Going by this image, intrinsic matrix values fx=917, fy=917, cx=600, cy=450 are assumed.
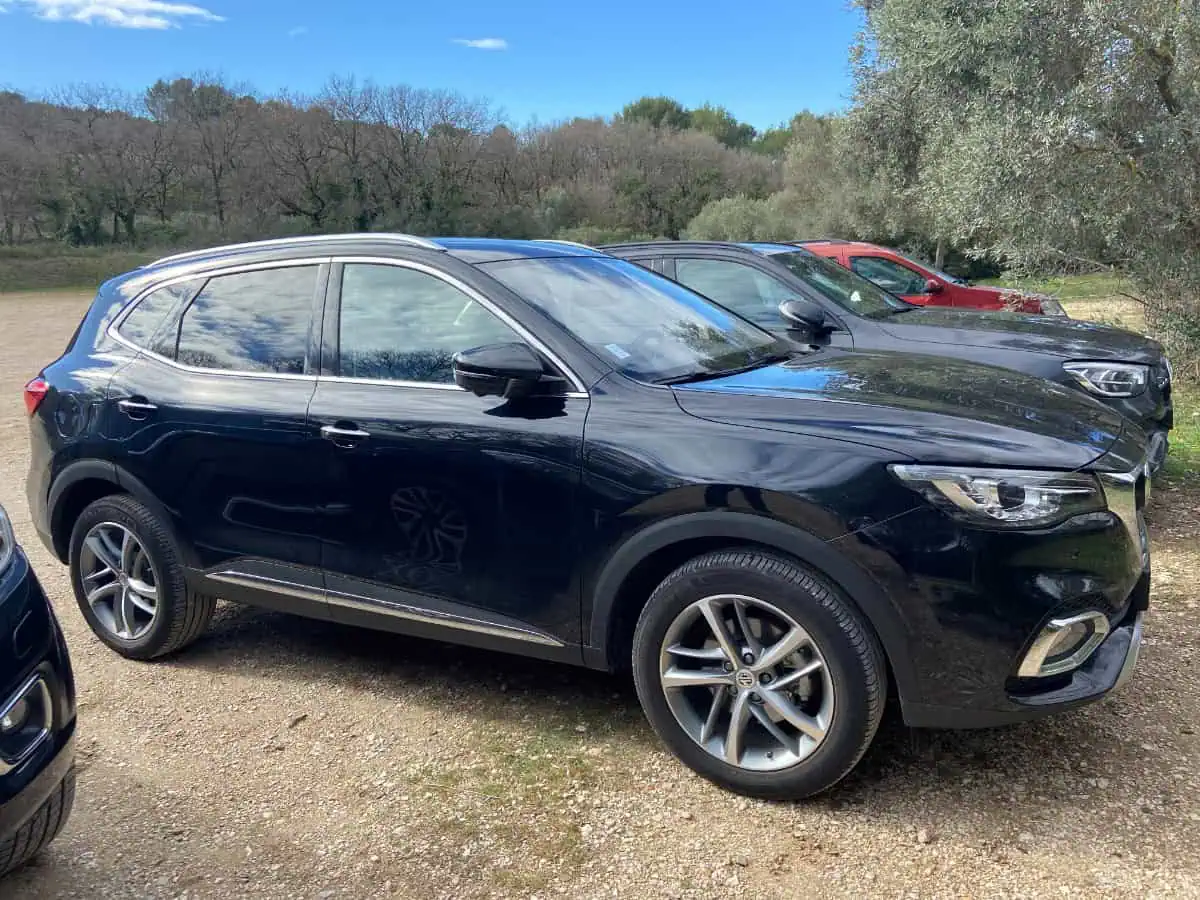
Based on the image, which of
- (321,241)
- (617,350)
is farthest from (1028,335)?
(321,241)

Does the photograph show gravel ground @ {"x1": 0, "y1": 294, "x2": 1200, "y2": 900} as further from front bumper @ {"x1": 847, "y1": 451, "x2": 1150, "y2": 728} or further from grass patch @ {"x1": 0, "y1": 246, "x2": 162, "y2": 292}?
grass patch @ {"x1": 0, "y1": 246, "x2": 162, "y2": 292}

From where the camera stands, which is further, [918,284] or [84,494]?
[918,284]

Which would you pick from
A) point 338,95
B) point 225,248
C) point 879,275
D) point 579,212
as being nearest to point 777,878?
point 225,248

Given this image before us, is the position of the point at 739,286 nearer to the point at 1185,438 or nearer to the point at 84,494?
the point at 1185,438

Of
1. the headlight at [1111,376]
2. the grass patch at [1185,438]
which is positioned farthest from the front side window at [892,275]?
the headlight at [1111,376]

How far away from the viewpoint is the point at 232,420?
12.2 ft

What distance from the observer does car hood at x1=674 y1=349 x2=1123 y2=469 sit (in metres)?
2.65

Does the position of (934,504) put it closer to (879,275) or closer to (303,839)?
(303,839)

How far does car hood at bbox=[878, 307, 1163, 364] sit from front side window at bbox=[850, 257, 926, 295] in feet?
9.79

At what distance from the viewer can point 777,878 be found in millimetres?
2598

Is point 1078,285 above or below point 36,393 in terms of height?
above

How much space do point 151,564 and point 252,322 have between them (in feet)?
3.86

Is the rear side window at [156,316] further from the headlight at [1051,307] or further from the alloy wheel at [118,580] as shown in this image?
the headlight at [1051,307]

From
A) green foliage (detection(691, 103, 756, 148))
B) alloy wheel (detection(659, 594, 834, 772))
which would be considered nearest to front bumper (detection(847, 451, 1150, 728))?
alloy wheel (detection(659, 594, 834, 772))
